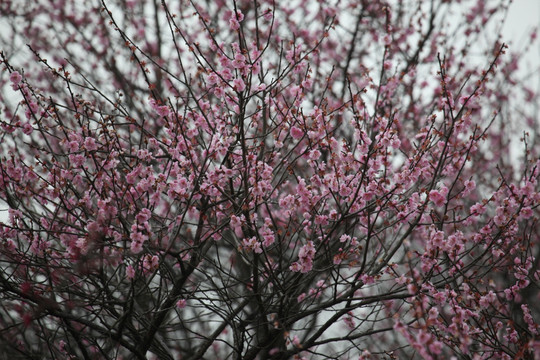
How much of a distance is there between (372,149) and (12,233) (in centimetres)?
347

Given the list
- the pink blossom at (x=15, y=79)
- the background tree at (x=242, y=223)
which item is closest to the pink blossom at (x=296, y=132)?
the background tree at (x=242, y=223)

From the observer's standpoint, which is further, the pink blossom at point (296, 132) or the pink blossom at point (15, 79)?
the pink blossom at point (296, 132)

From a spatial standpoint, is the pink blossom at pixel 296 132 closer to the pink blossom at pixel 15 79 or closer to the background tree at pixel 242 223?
the background tree at pixel 242 223

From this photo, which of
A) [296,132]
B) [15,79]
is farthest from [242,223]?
[15,79]

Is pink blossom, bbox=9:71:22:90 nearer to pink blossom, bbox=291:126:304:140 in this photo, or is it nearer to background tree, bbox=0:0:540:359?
background tree, bbox=0:0:540:359

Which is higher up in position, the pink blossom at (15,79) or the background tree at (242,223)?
the pink blossom at (15,79)

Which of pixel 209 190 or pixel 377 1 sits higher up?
pixel 377 1

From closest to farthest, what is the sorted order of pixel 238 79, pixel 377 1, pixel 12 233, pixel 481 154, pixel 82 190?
pixel 238 79 → pixel 12 233 → pixel 82 190 → pixel 377 1 → pixel 481 154

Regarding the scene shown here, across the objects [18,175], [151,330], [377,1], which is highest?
[377,1]

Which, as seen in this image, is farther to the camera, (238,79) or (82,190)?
(82,190)

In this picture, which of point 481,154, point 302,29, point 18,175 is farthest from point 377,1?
point 18,175

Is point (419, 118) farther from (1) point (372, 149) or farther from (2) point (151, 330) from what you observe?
(2) point (151, 330)

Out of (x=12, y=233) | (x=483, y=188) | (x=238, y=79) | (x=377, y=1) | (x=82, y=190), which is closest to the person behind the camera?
(x=238, y=79)

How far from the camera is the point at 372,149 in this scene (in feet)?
15.2
